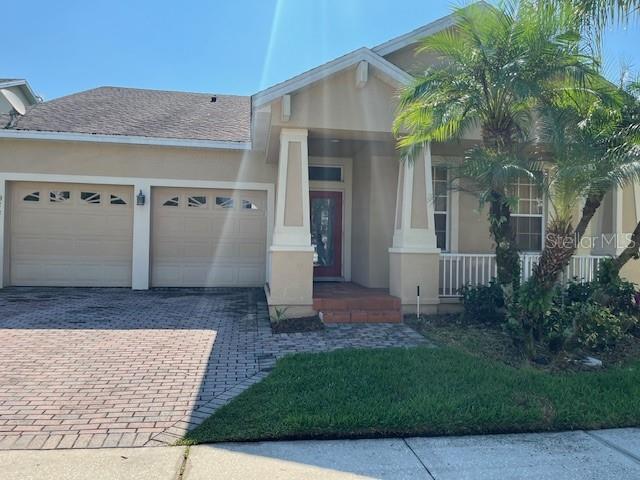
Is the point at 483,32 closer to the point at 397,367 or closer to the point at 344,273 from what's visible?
the point at 397,367

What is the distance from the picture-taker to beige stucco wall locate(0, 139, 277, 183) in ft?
35.3

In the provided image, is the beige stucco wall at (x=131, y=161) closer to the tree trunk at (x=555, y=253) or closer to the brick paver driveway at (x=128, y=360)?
the brick paver driveway at (x=128, y=360)

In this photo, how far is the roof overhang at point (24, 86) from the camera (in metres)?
12.2

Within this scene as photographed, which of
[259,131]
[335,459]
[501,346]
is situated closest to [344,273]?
[259,131]

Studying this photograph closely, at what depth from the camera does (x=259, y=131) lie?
912cm

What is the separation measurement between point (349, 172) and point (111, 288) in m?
6.48

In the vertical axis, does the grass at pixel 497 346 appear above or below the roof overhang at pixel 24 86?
below

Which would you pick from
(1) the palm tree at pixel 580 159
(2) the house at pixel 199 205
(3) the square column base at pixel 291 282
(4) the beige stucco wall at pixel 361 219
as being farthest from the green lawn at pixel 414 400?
(4) the beige stucco wall at pixel 361 219

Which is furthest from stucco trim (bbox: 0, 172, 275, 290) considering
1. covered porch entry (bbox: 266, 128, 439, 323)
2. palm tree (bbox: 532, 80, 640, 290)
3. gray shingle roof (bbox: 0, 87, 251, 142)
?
palm tree (bbox: 532, 80, 640, 290)

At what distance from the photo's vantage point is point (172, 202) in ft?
37.2

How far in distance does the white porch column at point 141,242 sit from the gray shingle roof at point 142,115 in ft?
5.06

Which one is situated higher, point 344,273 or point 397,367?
point 344,273

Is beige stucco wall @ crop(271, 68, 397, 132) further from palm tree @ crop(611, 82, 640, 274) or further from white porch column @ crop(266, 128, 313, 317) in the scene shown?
palm tree @ crop(611, 82, 640, 274)

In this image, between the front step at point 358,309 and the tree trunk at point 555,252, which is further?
the front step at point 358,309
